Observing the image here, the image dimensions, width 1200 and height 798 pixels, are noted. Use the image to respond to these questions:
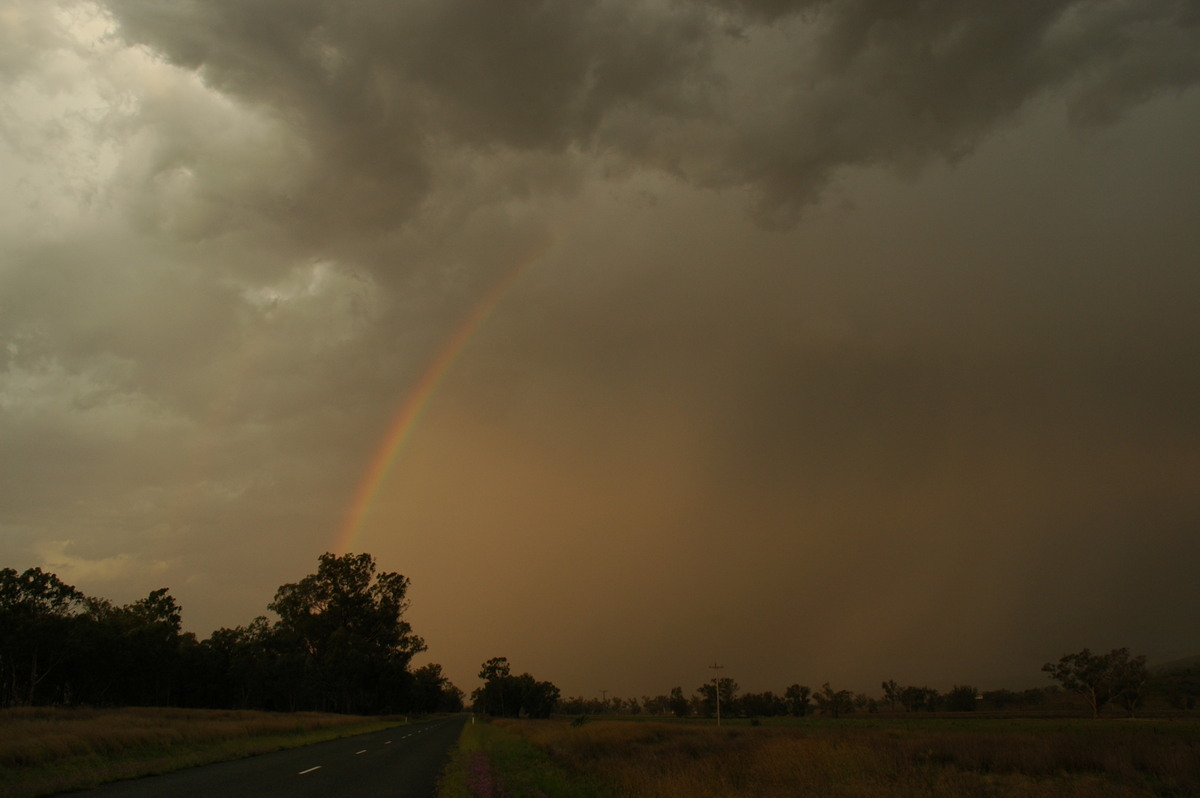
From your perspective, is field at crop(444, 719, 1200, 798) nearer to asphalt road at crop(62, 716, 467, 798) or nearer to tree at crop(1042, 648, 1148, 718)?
asphalt road at crop(62, 716, 467, 798)

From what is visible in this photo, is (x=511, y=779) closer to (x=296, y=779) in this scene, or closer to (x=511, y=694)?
(x=296, y=779)

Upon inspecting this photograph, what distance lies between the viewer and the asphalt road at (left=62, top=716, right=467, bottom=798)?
1513cm

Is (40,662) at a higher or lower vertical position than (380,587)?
lower

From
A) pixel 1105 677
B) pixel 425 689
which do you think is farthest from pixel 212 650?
pixel 1105 677

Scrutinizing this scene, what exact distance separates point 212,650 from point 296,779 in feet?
297

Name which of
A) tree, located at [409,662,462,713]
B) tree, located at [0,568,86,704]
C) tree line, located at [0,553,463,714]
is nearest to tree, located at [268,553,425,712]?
tree line, located at [0,553,463,714]

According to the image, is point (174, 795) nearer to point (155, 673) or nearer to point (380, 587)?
point (155, 673)

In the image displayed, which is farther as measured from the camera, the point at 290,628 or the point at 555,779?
the point at 290,628

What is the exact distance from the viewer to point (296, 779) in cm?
1798

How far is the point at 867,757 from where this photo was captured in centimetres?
2864

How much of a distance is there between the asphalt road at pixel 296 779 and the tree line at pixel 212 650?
195 feet

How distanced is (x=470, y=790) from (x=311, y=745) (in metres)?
20.7

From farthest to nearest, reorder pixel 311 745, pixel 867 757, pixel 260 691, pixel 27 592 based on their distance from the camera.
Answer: pixel 260 691, pixel 27 592, pixel 311 745, pixel 867 757

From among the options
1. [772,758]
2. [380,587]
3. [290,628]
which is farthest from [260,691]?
[772,758]
